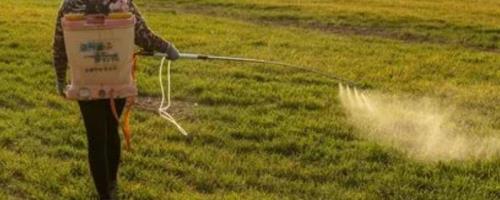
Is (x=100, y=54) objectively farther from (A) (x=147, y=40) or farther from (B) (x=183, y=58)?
(B) (x=183, y=58)

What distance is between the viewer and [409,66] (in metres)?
12.4

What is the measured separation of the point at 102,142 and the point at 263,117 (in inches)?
135

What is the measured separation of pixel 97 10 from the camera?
5184 millimetres

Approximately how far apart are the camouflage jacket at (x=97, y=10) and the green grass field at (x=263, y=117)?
4.30ft

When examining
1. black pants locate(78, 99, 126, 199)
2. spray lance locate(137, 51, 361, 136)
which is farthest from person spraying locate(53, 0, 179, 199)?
spray lance locate(137, 51, 361, 136)

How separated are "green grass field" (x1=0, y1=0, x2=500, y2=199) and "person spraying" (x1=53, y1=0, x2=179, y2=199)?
973 mm

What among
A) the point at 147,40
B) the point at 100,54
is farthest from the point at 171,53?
the point at 100,54

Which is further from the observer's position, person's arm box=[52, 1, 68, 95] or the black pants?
the black pants

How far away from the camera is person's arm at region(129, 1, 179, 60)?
554 centimetres

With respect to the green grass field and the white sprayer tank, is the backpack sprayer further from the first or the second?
the green grass field

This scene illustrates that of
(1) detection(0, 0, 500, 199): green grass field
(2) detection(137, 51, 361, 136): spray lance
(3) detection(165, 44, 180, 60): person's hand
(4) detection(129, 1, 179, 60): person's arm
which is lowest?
(1) detection(0, 0, 500, 199): green grass field

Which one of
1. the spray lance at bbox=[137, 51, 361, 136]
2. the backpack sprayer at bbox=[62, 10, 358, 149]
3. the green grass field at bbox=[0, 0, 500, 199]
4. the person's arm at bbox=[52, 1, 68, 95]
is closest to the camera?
the backpack sprayer at bbox=[62, 10, 358, 149]

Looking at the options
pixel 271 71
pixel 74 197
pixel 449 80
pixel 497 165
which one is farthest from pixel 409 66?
pixel 74 197

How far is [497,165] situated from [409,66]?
5419 millimetres
